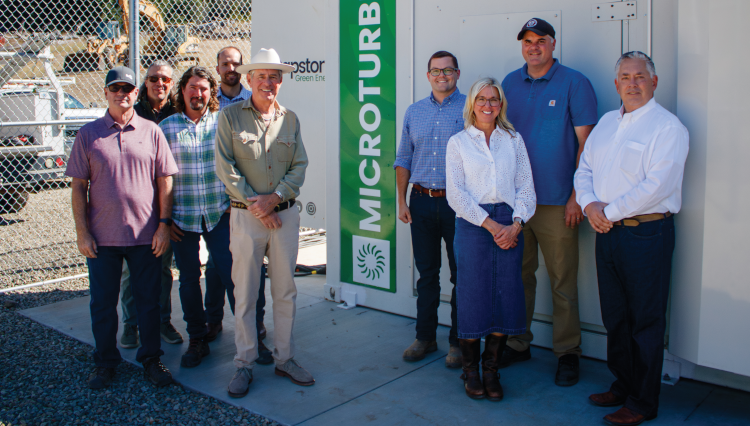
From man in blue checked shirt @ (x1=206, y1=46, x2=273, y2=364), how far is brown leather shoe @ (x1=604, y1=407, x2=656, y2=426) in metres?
2.51

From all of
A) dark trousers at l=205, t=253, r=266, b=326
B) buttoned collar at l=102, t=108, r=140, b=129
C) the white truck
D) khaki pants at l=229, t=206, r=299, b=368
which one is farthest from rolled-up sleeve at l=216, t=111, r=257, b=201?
the white truck

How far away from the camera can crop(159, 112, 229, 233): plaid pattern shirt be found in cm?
412

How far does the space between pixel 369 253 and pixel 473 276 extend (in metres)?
1.91

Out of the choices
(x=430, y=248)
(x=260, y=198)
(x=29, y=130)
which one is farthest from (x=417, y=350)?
(x=29, y=130)

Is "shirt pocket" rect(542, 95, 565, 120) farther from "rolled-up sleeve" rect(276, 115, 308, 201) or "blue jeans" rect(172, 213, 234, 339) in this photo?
"blue jeans" rect(172, 213, 234, 339)

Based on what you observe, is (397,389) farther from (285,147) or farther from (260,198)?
(285,147)

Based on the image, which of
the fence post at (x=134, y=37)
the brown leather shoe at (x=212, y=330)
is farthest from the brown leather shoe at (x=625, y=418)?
the fence post at (x=134, y=37)

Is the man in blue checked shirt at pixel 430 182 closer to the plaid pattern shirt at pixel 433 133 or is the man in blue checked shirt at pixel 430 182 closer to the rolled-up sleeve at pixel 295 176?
the plaid pattern shirt at pixel 433 133

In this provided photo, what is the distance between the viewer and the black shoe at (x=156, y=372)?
3.80 meters

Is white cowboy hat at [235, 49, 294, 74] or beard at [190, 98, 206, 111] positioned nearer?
white cowboy hat at [235, 49, 294, 74]

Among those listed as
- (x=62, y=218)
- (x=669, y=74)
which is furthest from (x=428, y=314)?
(x=62, y=218)

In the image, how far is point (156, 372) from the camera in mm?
3848

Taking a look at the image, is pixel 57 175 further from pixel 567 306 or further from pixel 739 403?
pixel 739 403

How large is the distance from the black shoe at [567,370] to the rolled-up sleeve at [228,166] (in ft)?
7.48
